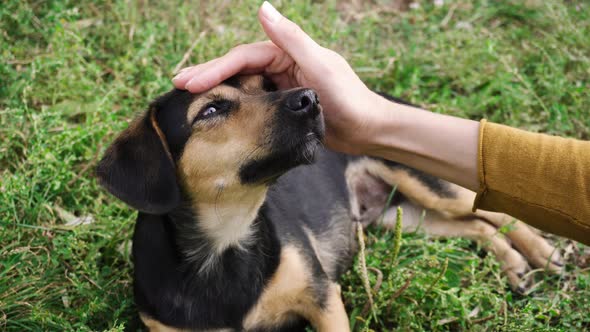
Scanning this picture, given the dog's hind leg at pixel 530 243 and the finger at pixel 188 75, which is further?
the dog's hind leg at pixel 530 243

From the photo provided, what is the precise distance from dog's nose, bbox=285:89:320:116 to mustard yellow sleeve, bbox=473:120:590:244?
92cm

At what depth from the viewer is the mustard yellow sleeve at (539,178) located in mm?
3084

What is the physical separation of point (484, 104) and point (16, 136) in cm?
399

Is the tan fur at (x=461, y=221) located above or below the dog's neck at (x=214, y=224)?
below

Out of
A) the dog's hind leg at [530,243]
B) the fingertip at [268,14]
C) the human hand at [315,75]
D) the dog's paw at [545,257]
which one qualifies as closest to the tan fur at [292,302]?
the human hand at [315,75]

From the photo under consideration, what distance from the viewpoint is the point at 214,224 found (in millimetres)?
3598

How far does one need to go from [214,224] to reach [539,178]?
1.79 m

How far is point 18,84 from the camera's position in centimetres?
516

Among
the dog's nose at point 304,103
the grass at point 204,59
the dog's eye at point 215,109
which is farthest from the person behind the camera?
the grass at point 204,59

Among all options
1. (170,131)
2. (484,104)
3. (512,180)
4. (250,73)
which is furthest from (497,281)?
(170,131)

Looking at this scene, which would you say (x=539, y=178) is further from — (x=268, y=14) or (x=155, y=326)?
(x=155, y=326)

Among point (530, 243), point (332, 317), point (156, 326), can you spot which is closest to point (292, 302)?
point (332, 317)

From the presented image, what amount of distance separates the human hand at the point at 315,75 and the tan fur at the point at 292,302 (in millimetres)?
832

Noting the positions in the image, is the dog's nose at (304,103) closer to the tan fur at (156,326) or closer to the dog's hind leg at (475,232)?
the tan fur at (156,326)
